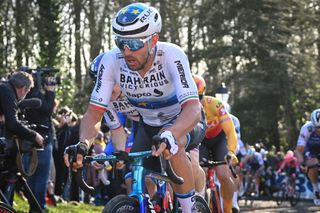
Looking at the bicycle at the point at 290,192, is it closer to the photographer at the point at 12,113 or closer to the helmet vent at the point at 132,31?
the photographer at the point at 12,113

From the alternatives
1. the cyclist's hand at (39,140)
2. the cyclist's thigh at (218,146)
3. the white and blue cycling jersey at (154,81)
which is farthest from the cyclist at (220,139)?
the white and blue cycling jersey at (154,81)

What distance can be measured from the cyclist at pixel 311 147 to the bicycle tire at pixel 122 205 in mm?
7572

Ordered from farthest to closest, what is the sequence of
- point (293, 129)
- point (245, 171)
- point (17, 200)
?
point (293, 129), point (245, 171), point (17, 200)

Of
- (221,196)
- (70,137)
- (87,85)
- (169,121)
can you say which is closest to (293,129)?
(87,85)

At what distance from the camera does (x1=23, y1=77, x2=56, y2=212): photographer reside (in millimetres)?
9672

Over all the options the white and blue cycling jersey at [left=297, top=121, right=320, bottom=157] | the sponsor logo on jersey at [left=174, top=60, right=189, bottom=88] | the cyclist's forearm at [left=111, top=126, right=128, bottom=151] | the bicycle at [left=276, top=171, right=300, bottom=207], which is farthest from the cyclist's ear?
the bicycle at [left=276, top=171, right=300, bottom=207]

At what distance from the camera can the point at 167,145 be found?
16.6 ft

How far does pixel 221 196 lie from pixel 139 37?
14.4ft

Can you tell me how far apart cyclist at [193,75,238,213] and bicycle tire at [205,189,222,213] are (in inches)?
21.2

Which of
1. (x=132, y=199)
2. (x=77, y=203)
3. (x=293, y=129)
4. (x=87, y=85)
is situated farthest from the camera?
(x=293, y=129)

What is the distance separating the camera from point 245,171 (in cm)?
2642

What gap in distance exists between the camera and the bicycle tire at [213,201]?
Result: 337 inches

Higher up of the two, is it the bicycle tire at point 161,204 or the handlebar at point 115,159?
the handlebar at point 115,159

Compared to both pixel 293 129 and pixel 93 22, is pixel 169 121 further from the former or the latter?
pixel 293 129
